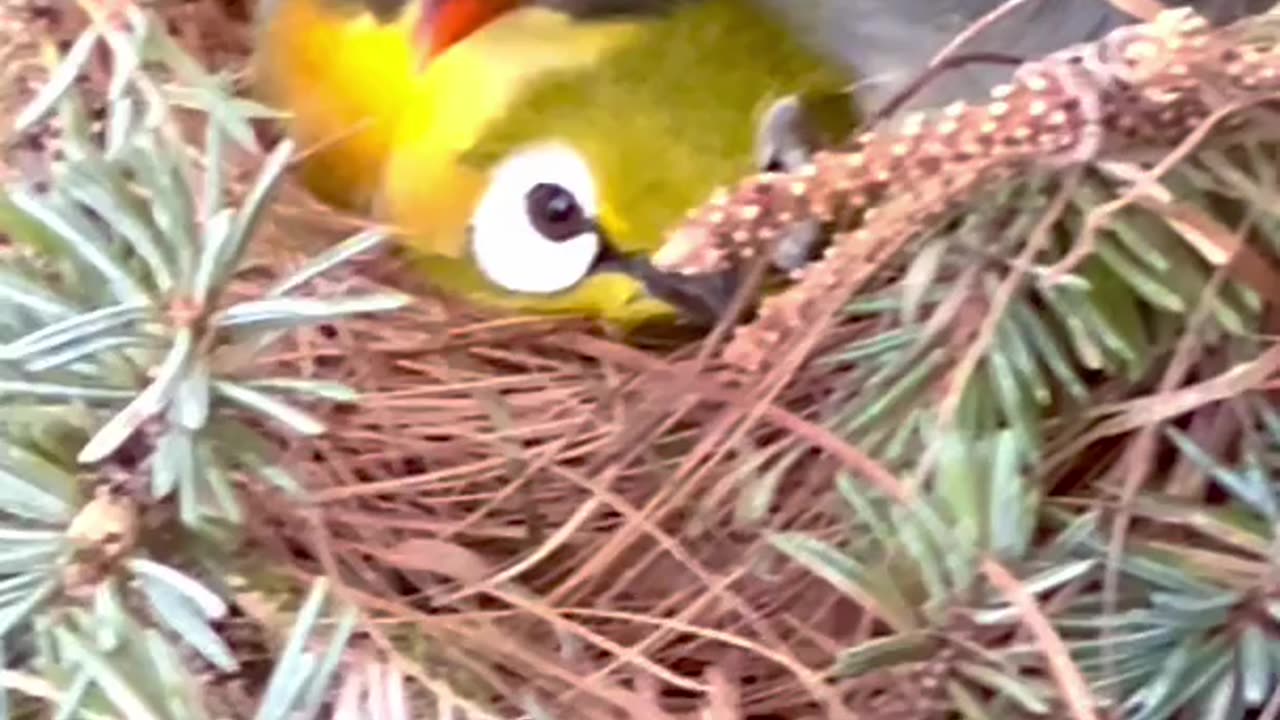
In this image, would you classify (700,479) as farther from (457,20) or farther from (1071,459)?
(457,20)

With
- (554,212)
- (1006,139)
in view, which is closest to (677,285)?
(554,212)

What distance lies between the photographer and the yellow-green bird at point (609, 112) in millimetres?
596

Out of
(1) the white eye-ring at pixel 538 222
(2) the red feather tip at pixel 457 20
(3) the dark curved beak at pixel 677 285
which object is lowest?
(3) the dark curved beak at pixel 677 285

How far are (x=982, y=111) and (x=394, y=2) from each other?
29cm

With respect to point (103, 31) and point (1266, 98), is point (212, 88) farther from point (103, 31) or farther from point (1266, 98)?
point (1266, 98)

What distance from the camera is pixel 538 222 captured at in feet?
1.98

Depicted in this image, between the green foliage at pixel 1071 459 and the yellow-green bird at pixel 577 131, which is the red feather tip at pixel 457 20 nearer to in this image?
the yellow-green bird at pixel 577 131

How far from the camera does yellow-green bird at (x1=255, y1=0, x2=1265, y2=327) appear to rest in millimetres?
596

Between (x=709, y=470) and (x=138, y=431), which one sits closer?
(x=138, y=431)

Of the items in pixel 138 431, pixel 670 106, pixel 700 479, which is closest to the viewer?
pixel 138 431

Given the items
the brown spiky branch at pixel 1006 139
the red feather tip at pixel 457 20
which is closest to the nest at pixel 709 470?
the brown spiky branch at pixel 1006 139

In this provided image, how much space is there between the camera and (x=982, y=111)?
460mm

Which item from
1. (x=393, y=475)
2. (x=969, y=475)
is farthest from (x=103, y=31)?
(x=969, y=475)

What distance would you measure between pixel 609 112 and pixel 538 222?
44 mm
